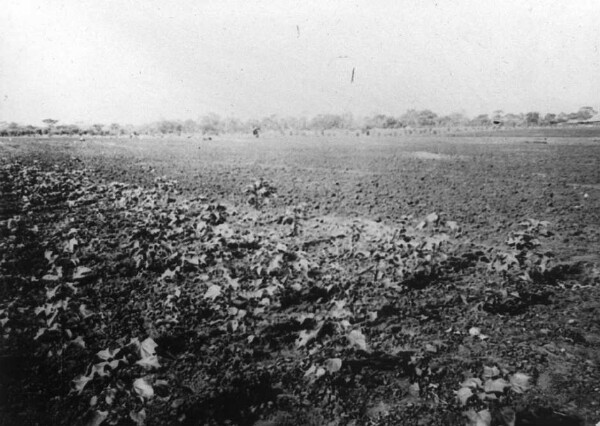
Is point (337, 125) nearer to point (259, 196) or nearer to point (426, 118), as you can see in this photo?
point (426, 118)

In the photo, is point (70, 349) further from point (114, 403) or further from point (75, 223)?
point (75, 223)

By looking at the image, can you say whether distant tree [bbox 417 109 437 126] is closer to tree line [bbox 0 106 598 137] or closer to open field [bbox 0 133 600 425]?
tree line [bbox 0 106 598 137]

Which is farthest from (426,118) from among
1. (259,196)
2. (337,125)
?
(259,196)

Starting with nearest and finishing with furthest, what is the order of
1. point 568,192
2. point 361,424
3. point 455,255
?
point 361,424, point 455,255, point 568,192

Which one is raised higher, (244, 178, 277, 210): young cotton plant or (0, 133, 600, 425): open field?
(244, 178, 277, 210): young cotton plant

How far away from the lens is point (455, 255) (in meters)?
6.69

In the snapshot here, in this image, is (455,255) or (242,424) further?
(455,255)

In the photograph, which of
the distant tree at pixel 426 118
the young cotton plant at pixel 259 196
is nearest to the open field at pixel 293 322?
the young cotton plant at pixel 259 196

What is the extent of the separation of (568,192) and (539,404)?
10674 millimetres

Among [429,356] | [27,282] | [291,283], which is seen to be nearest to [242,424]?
[429,356]

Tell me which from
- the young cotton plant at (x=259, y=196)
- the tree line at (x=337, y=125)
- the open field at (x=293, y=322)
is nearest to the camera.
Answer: the open field at (x=293, y=322)

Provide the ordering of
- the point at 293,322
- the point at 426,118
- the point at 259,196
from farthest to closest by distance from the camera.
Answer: the point at 426,118 → the point at 259,196 → the point at 293,322

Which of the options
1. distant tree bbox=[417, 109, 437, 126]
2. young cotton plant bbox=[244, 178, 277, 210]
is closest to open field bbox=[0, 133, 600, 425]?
young cotton plant bbox=[244, 178, 277, 210]

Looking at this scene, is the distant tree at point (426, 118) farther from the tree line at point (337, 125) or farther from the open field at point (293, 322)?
the open field at point (293, 322)
